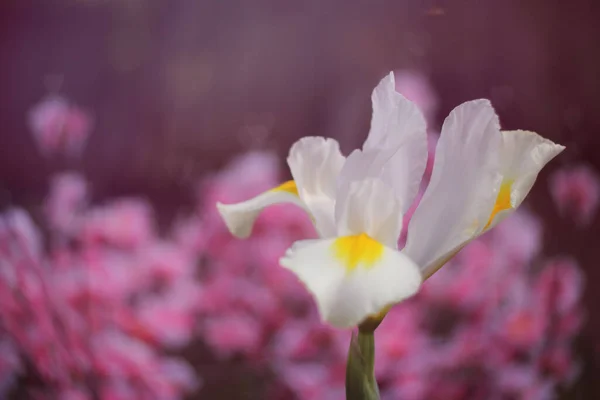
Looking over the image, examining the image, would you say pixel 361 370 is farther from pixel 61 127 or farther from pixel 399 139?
pixel 61 127

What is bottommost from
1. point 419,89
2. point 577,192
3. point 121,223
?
point 577,192

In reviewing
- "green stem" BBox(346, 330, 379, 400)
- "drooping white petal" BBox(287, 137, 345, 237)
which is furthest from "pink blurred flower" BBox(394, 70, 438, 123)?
"green stem" BBox(346, 330, 379, 400)

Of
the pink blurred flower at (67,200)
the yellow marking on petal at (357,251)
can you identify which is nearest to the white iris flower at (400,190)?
the yellow marking on petal at (357,251)

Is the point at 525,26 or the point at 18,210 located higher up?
the point at 18,210

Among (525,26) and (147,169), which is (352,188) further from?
(525,26)

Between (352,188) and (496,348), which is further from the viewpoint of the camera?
(496,348)

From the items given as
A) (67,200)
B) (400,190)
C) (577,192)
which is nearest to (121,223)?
(67,200)

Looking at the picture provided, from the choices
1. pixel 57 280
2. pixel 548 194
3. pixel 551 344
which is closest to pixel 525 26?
pixel 548 194
